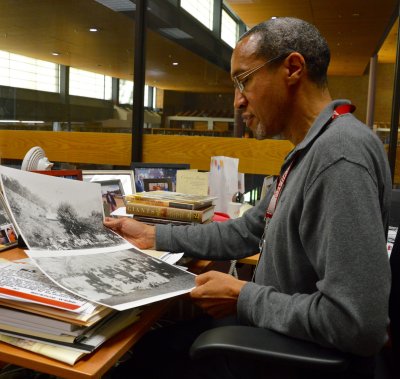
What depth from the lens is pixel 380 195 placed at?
0.87 m

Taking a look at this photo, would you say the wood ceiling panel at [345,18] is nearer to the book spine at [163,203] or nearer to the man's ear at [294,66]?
the book spine at [163,203]

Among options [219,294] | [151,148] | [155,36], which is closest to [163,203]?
[219,294]

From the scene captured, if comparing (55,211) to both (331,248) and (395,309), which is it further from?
(395,309)

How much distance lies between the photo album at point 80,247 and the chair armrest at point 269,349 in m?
0.15

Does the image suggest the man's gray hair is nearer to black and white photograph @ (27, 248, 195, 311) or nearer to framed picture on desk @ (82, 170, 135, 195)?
black and white photograph @ (27, 248, 195, 311)

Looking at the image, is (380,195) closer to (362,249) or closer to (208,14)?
(362,249)

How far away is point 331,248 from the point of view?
767mm

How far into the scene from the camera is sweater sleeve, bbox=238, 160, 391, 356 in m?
0.75

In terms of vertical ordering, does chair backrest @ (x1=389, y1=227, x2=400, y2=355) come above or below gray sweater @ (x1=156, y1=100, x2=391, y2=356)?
below

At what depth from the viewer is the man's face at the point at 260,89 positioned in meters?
1.07

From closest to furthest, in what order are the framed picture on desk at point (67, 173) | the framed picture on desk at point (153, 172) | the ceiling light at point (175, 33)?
the framed picture on desk at point (67, 173) → the framed picture on desk at point (153, 172) → the ceiling light at point (175, 33)

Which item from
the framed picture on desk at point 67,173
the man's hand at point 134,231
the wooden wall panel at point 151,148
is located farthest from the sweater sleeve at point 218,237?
the wooden wall panel at point 151,148

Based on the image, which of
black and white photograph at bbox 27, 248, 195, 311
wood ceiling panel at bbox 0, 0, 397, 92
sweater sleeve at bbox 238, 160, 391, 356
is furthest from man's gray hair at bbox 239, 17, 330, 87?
wood ceiling panel at bbox 0, 0, 397, 92

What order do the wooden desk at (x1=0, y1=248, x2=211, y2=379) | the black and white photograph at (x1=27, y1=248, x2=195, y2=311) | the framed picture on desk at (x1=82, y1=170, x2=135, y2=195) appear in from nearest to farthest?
the wooden desk at (x1=0, y1=248, x2=211, y2=379), the black and white photograph at (x1=27, y1=248, x2=195, y2=311), the framed picture on desk at (x1=82, y1=170, x2=135, y2=195)
